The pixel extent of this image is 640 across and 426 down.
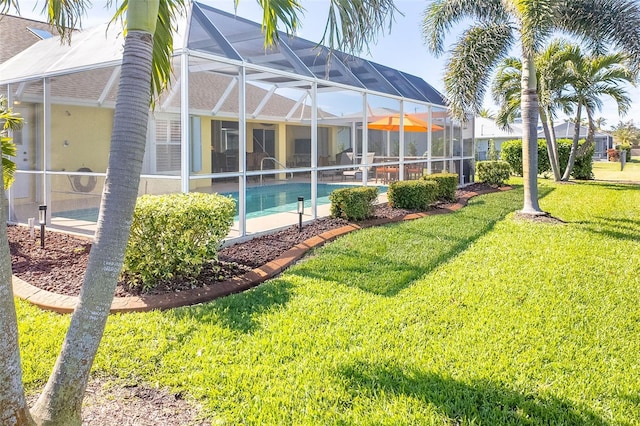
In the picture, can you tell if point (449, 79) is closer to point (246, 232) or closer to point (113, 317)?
point (246, 232)

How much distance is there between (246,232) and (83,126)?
6958 millimetres

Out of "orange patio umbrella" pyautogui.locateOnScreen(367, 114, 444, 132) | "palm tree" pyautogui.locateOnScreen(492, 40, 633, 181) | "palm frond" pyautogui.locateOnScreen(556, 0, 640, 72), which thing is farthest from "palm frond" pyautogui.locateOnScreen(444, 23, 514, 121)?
"palm tree" pyautogui.locateOnScreen(492, 40, 633, 181)

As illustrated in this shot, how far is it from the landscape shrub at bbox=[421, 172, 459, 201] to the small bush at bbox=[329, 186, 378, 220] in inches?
131

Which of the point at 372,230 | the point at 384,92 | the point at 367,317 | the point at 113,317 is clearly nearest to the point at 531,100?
the point at 384,92

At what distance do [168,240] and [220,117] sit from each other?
11.5 metres

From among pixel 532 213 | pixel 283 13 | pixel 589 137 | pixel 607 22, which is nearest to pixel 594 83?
pixel 589 137

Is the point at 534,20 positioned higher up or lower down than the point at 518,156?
higher up

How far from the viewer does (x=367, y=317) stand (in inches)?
189

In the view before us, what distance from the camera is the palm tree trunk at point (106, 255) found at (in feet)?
8.20

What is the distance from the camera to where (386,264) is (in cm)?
677

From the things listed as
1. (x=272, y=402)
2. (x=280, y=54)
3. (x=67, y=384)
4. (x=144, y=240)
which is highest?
(x=280, y=54)

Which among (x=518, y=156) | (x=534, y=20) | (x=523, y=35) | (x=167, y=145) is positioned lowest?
(x=167, y=145)

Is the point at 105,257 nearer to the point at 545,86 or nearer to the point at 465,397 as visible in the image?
the point at 465,397

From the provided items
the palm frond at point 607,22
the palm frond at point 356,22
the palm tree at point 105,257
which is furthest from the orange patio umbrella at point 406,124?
the palm tree at point 105,257
